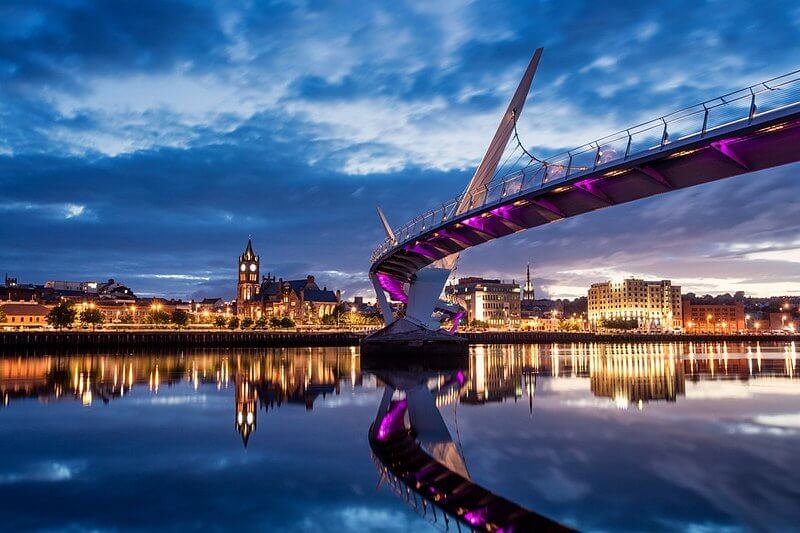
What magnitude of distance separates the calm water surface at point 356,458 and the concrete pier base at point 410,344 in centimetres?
2107

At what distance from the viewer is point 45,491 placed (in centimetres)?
1241

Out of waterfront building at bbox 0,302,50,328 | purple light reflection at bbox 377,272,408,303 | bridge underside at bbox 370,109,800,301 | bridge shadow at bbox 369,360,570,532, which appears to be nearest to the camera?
bridge shadow at bbox 369,360,570,532

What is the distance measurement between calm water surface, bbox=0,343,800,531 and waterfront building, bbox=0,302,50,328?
119 meters

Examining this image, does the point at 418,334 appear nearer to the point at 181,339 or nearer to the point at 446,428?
the point at 446,428

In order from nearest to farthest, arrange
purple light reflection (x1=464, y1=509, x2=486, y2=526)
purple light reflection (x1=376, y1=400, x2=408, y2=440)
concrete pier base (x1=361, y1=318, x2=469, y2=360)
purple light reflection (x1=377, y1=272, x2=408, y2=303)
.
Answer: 1. purple light reflection (x1=464, y1=509, x2=486, y2=526)
2. purple light reflection (x1=376, y1=400, x2=408, y2=440)
3. concrete pier base (x1=361, y1=318, x2=469, y2=360)
4. purple light reflection (x1=377, y1=272, x2=408, y2=303)

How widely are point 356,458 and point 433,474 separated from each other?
263 centimetres

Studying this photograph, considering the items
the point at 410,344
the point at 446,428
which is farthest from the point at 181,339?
the point at 446,428

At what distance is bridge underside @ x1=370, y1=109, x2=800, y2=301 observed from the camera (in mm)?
18188

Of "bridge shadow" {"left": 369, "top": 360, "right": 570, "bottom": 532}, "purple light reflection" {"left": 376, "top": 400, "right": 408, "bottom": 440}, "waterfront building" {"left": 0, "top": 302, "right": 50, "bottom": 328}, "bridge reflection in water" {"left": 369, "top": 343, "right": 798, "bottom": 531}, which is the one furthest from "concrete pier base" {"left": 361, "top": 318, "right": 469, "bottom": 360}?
"waterfront building" {"left": 0, "top": 302, "right": 50, "bottom": 328}

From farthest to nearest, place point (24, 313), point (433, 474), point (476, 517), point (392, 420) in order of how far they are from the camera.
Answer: point (24, 313) < point (392, 420) < point (433, 474) < point (476, 517)

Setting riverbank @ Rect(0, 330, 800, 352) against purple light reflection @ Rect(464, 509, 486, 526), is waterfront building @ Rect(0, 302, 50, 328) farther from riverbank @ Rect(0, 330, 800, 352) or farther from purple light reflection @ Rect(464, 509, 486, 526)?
purple light reflection @ Rect(464, 509, 486, 526)

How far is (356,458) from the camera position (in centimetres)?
1551

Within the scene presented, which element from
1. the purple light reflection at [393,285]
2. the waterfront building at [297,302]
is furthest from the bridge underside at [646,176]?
the waterfront building at [297,302]

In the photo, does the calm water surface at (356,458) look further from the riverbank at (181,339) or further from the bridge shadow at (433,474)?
the riverbank at (181,339)
